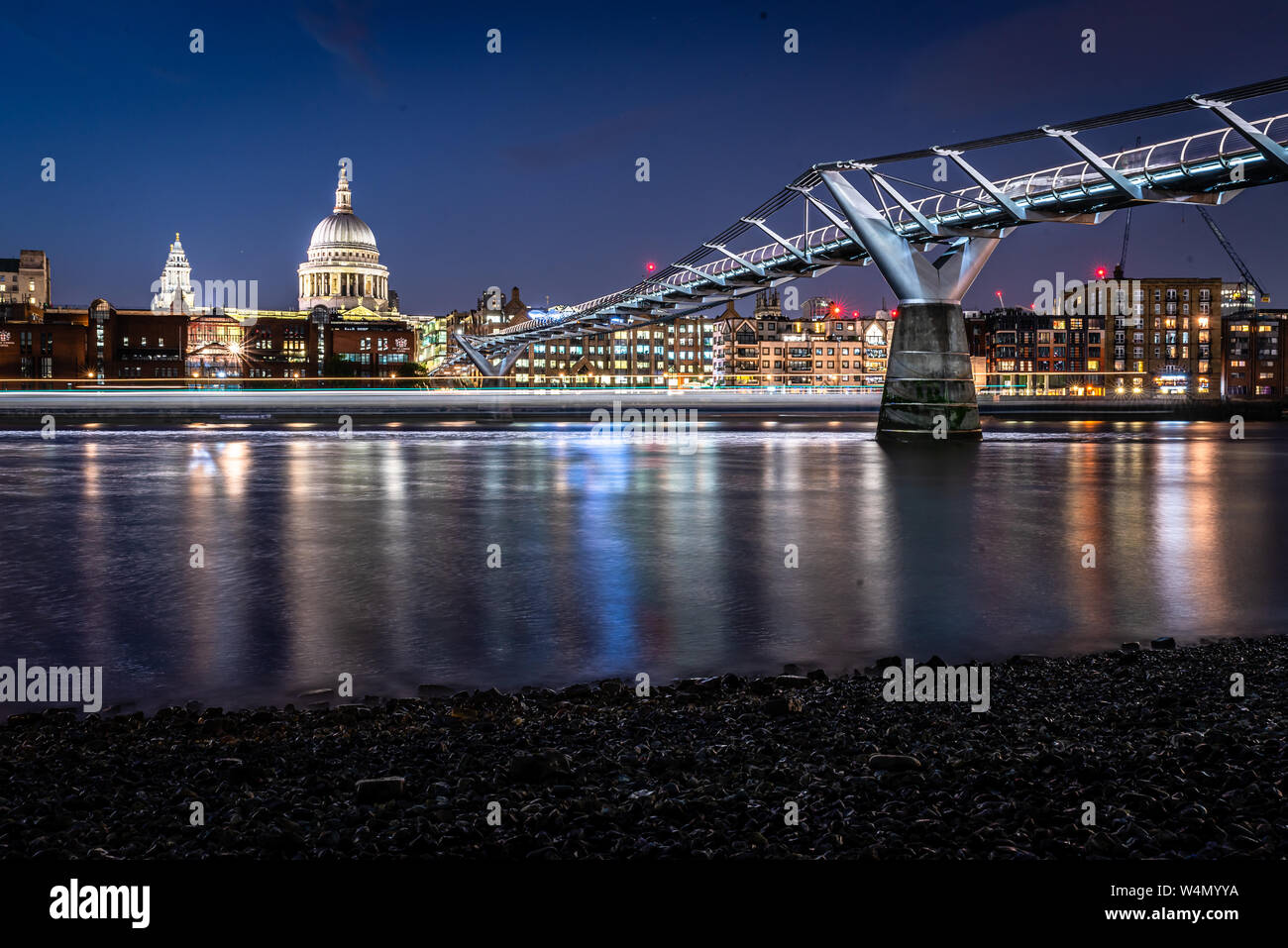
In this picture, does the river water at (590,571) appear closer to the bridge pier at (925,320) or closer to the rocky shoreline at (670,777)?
the rocky shoreline at (670,777)

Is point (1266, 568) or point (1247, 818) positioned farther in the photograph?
point (1266, 568)

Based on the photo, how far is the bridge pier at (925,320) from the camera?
4506 centimetres

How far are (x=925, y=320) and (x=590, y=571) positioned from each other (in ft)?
114

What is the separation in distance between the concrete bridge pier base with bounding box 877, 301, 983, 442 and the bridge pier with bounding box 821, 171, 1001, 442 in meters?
0.04

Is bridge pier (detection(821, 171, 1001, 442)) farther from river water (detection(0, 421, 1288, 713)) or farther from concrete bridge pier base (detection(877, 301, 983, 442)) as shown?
river water (detection(0, 421, 1288, 713))

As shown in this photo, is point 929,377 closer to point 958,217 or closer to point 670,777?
point 958,217

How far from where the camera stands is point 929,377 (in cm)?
4634

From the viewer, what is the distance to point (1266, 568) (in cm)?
1433

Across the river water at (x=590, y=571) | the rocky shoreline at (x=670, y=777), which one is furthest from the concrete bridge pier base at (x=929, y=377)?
the rocky shoreline at (x=670, y=777)

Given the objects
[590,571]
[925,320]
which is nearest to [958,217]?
[925,320]

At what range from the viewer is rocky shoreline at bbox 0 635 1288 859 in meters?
4.68
